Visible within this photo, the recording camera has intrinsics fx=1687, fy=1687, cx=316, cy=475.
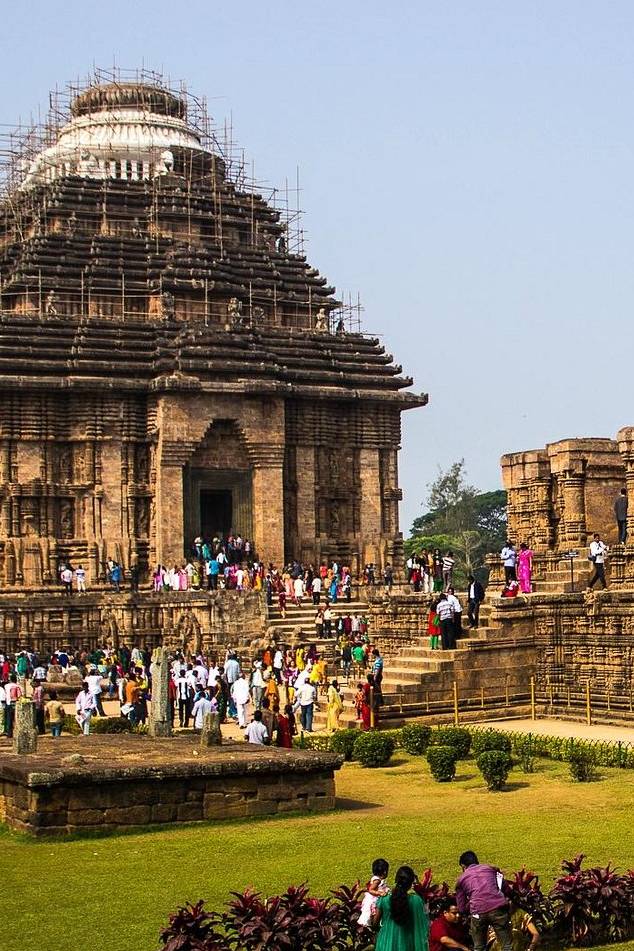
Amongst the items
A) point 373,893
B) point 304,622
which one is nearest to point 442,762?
point 373,893

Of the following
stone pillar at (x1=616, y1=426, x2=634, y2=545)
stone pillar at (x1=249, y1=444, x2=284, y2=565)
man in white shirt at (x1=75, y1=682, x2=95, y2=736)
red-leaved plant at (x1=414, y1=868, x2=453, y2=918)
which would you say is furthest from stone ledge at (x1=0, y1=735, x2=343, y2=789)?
stone pillar at (x1=249, y1=444, x2=284, y2=565)

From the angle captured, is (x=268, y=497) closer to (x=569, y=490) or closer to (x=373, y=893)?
(x=569, y=490)

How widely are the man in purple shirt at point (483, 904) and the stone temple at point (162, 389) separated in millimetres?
25145

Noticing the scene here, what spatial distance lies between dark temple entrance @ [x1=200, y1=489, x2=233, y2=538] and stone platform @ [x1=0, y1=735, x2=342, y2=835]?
2366 cm

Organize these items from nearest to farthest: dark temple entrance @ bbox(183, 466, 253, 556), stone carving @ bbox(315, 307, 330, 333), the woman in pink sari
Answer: the woman in pink sari < dark temple entrance @ bbox(183, 466, 253, 556) < stone carving @ bbox(315, 307, 330, 333)

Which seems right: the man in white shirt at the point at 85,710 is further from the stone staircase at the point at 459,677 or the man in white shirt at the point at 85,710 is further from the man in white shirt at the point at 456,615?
the man in white shirt at the point at 456,615

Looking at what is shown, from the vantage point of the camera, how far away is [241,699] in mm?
28297

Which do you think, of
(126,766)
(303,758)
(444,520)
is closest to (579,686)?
(303,758)

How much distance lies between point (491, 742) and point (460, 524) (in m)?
62.7

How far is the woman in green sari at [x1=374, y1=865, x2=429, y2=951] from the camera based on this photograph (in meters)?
11.2

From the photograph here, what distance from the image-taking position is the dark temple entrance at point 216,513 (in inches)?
1709

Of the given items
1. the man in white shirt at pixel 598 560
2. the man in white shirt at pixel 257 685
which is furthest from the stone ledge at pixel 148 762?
the man in white shirt at pixel 598 560

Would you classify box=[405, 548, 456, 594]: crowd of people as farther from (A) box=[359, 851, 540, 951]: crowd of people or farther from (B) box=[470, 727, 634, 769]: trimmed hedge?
(A) box=[359, 851, 540, 951]: crowd of people

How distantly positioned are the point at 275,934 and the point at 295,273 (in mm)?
36948
